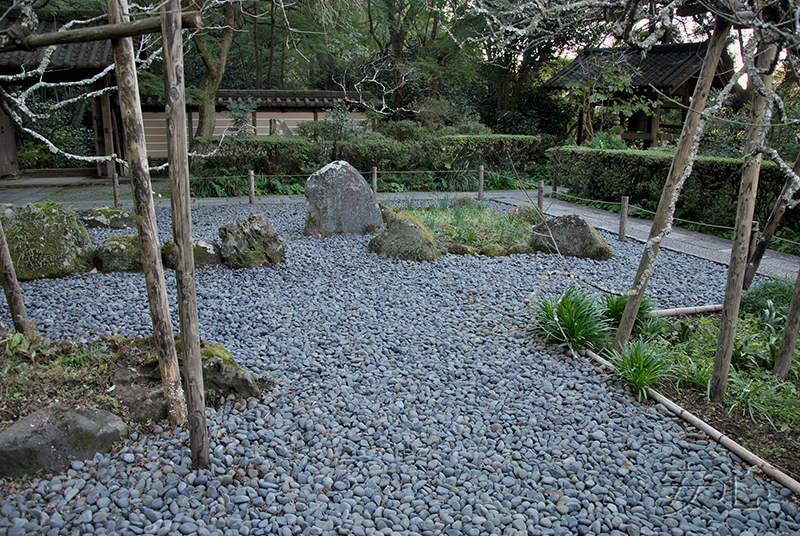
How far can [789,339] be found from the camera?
11.2 ft

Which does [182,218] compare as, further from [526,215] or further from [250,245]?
[526,215]

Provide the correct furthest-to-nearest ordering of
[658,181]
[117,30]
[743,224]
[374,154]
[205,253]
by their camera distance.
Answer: [374,154], [658,181], [205,253], [743,224], [117,30]

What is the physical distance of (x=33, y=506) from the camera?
228 centimetres

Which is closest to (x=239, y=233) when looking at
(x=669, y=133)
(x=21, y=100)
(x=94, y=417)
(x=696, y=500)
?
(x=21, y=100)

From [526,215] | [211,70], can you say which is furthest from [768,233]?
[211,70]

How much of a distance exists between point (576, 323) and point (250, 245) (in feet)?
12.0

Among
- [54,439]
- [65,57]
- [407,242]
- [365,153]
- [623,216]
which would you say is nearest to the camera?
[54,439]

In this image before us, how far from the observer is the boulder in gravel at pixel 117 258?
18.6 ft

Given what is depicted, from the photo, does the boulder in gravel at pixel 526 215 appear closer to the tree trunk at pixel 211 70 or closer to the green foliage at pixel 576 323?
the green foliage at pixel 576 323

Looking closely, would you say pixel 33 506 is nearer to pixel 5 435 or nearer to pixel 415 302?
pixel 5 435

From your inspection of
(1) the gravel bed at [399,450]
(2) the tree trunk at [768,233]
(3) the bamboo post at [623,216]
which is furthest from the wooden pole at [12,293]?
(3) the bamboo post at [623,216]

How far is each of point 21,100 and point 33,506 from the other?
2.04 m

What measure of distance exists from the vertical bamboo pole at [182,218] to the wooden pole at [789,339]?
3.36 meters

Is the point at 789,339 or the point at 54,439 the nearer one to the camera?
the point at 54,439
